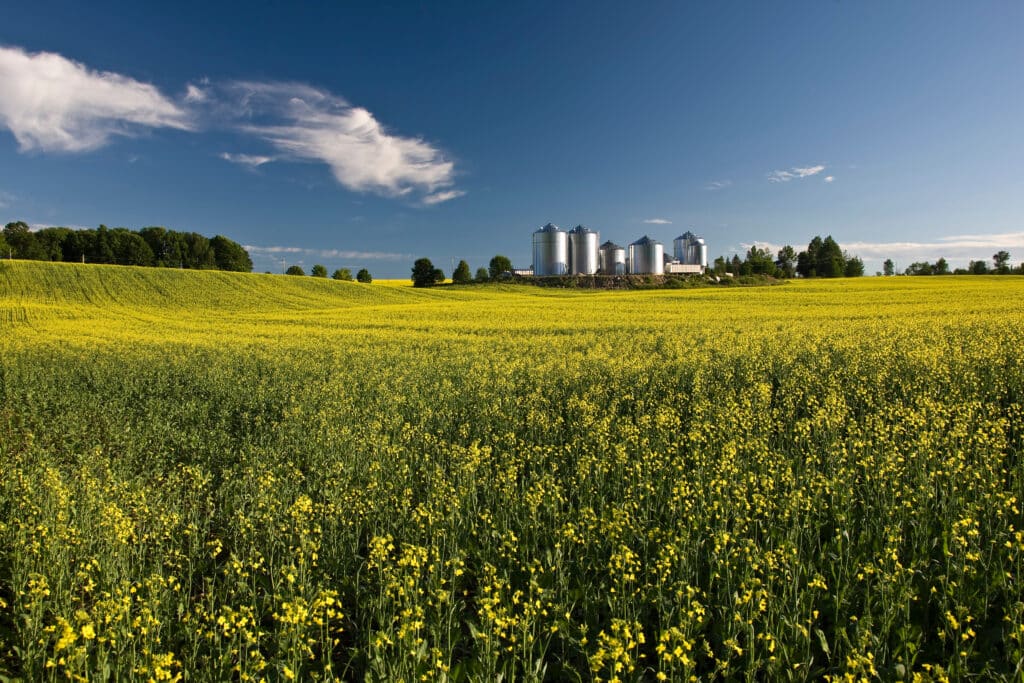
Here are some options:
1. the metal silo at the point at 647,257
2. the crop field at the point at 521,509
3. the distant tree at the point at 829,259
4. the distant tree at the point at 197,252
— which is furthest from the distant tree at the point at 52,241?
the distant tree at the point at 829,259

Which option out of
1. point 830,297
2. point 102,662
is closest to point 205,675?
point 102,662

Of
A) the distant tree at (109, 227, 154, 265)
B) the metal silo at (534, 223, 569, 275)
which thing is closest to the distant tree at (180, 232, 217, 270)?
the distant tree at (109, 227, 154, 265)

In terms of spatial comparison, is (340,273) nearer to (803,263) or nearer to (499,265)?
(499,265)

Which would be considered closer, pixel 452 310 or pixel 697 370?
pixel 697 370

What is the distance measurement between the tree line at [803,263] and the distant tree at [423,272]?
58.9 metres

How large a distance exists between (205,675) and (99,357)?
19.8 meters

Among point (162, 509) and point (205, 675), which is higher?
point (162, 509)

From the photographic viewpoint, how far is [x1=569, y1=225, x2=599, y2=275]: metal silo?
10169cm

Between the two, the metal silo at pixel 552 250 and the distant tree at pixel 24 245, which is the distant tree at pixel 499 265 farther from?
the distant tree at pixel 24 245

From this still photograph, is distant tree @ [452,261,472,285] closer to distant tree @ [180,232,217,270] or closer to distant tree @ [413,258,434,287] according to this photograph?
distant tree @ [413,258,434,287]

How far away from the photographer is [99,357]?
18.6 meters

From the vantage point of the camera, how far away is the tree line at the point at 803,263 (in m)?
109

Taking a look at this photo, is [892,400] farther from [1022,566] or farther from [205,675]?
[205,675]

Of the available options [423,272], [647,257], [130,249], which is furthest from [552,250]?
[130,249]
